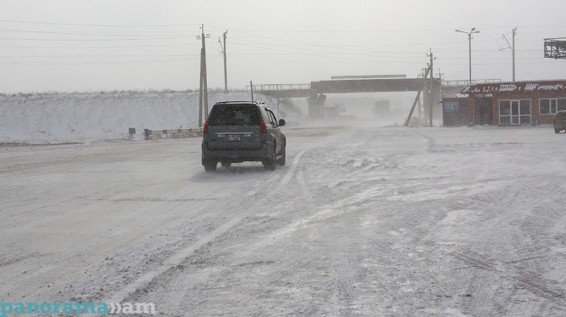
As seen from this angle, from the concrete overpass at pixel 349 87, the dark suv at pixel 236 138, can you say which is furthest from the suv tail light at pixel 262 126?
the concrete overpass at pixel 349 87

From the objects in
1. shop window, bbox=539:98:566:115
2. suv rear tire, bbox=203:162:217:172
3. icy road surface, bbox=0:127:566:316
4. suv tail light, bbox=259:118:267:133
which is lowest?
icy road surface, bbox=0:127:566:316

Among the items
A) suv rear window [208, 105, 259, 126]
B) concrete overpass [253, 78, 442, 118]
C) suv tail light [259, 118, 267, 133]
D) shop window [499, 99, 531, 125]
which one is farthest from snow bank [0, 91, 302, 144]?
suv tail light [259, 118, 267, 133]

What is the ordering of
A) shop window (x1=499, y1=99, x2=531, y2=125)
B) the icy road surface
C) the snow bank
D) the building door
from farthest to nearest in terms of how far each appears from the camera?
the snow bank < the building door < shop window (x1=499, y1=99, x2=531, y2=125) < the icy road surface

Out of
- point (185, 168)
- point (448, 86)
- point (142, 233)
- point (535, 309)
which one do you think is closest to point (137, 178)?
point (185, 168)

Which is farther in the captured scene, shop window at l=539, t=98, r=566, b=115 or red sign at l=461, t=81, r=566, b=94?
shop window at l=539, t=98, r=566, b=115

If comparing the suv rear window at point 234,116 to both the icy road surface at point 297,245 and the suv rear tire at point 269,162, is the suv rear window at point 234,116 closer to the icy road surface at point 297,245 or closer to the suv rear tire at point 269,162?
the suv rear tire at point 269,162

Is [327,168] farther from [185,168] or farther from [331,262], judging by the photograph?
[331,262]

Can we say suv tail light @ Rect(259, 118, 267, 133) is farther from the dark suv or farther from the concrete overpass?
the concrete overpass

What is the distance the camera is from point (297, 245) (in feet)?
19.9

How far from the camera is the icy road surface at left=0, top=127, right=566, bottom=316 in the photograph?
14.1ft

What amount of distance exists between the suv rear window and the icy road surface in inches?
102

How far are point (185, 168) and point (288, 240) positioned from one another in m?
10.0

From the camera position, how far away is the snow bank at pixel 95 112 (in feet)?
241

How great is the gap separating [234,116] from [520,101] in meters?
44.2
